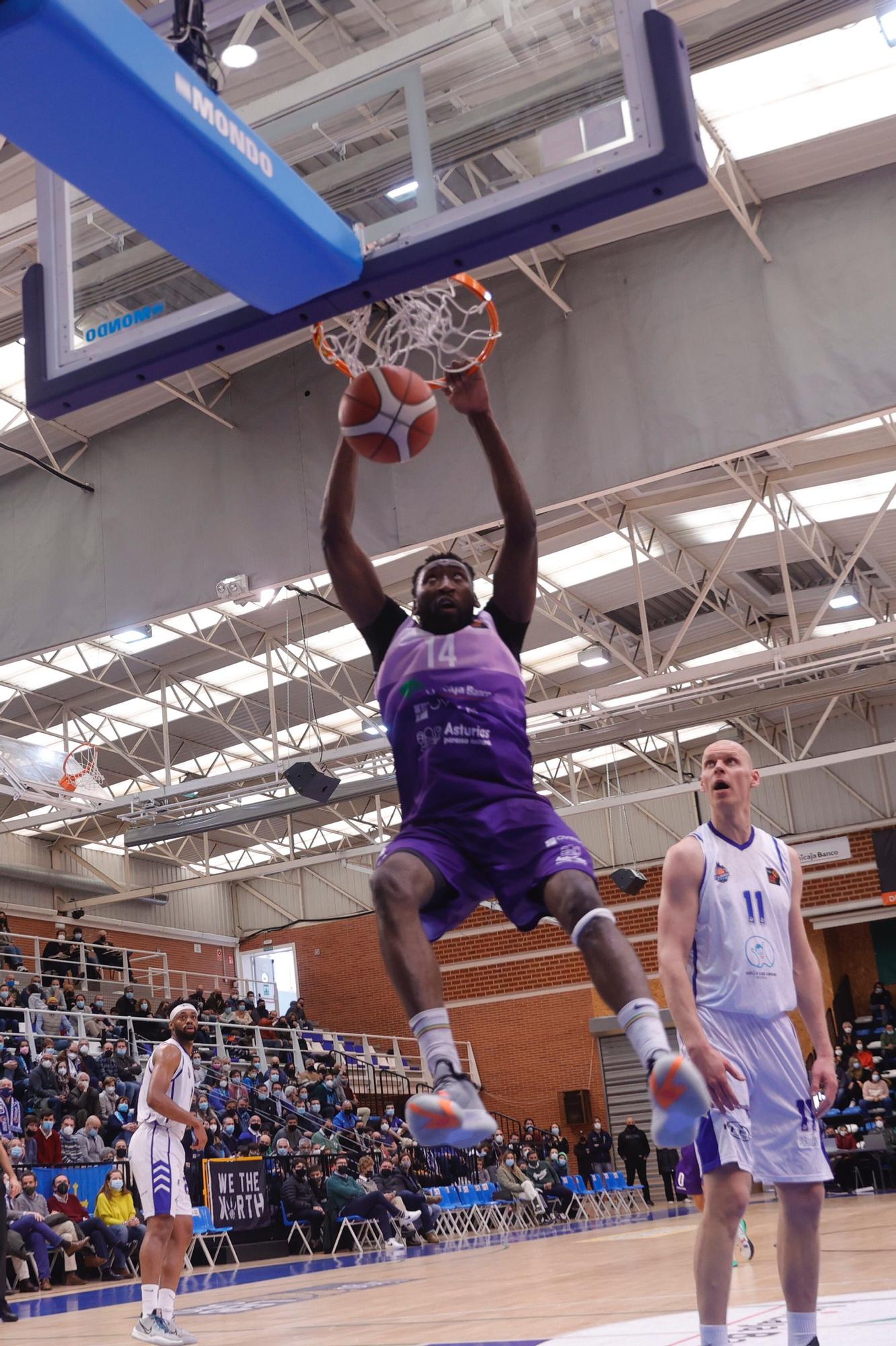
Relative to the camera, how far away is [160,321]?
5.41 metres

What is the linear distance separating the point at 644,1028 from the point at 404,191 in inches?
139

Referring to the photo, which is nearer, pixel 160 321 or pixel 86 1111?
pixel 160 321

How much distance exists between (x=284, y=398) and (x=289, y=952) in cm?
2308

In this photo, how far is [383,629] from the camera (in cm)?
414

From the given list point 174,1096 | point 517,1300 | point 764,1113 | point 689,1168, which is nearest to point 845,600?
point 517,1300

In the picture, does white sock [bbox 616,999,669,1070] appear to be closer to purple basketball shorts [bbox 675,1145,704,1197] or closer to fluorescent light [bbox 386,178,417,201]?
purple basketball shorts [bbox 675,1145,704,1197]

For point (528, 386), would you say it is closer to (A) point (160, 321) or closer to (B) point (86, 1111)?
(A) point (160, 321)

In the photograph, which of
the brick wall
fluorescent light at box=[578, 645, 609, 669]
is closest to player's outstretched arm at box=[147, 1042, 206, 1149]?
fluorescent light at box=[578, 645, 609, 669]

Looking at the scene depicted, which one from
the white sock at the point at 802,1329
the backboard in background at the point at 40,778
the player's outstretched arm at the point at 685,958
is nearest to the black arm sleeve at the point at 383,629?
the player's outstretched arm at the point at 685,958

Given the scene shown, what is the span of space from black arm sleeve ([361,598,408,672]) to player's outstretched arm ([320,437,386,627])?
2 cm

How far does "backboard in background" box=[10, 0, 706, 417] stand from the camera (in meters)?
4.82

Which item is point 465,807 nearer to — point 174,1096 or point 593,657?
point 174,1096

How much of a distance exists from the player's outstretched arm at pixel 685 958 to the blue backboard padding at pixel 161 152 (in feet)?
8.20

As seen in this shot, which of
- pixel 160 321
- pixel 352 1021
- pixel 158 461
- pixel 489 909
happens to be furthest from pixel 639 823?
pixel 160 321
